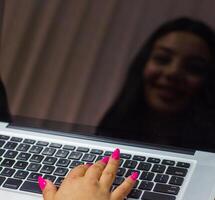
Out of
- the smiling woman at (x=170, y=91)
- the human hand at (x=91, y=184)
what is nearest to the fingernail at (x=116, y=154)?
the human hand at (x=91, y=184)

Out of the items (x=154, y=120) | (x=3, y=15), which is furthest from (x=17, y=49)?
(x=154, y=120)

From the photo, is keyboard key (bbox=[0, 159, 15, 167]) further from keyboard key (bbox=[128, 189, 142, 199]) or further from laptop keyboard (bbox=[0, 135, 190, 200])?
keyboard key (bbox=[128, 189, 142, 199])

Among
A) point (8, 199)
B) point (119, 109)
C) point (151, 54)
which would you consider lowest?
point (8, 199)

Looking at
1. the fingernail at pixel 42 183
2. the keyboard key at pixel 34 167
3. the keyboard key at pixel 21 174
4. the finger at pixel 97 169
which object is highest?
the finger at pixel 97 169

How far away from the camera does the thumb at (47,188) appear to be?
765 millimetres

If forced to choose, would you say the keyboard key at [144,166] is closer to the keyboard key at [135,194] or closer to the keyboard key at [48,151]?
the keyboard key at [135,194]

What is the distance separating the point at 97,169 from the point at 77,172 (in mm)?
34

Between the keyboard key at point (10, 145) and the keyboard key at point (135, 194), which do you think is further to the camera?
the keyboard key at point (10, 145)

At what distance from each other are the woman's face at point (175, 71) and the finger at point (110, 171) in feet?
0.46

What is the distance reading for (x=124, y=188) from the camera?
76 cm

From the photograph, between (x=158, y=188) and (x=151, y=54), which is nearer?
(x=158, y=188)

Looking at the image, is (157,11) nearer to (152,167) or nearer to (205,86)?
(205,86)

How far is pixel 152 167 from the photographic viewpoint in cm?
84

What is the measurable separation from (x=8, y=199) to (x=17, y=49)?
12.7 inches
